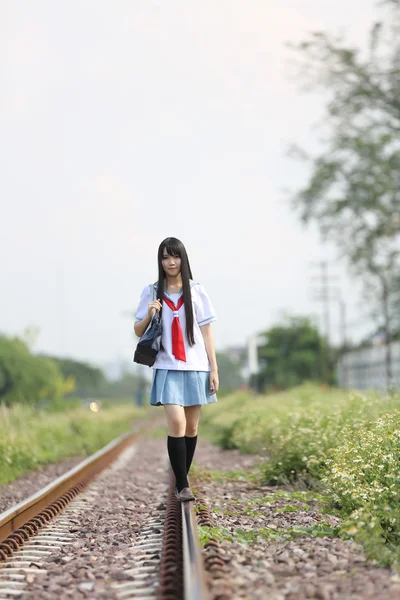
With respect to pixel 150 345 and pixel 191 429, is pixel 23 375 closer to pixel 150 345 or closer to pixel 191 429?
pixel 191 429

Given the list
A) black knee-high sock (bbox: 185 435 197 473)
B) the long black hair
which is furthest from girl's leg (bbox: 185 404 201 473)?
the long black hair

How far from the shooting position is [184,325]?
6414 mm

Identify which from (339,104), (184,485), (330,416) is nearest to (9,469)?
(330,416)

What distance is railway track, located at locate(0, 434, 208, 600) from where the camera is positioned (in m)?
4.23

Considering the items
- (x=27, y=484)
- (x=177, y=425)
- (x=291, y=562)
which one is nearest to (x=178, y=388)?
(x=177, y=425)

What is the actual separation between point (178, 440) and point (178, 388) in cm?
41

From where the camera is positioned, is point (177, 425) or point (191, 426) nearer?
point (177, 425)

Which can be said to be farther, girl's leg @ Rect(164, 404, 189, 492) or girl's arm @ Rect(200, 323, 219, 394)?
girl's arm @ Rect(200, 323, 219, 394)

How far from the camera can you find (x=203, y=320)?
21.5ft

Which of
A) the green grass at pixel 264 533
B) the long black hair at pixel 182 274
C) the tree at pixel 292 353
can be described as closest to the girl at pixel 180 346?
the long black hair at pixel 182 274

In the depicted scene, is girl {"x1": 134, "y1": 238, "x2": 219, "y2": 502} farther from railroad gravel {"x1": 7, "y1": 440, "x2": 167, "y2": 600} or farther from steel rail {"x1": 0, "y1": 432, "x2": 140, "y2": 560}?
steel rail {"x1": 0, "y1": 432, "x2": 140, "y2": 560}

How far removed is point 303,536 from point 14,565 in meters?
1.80

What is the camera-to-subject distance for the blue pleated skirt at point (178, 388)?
247 inches

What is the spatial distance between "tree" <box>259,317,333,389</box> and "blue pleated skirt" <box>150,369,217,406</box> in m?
64.8
